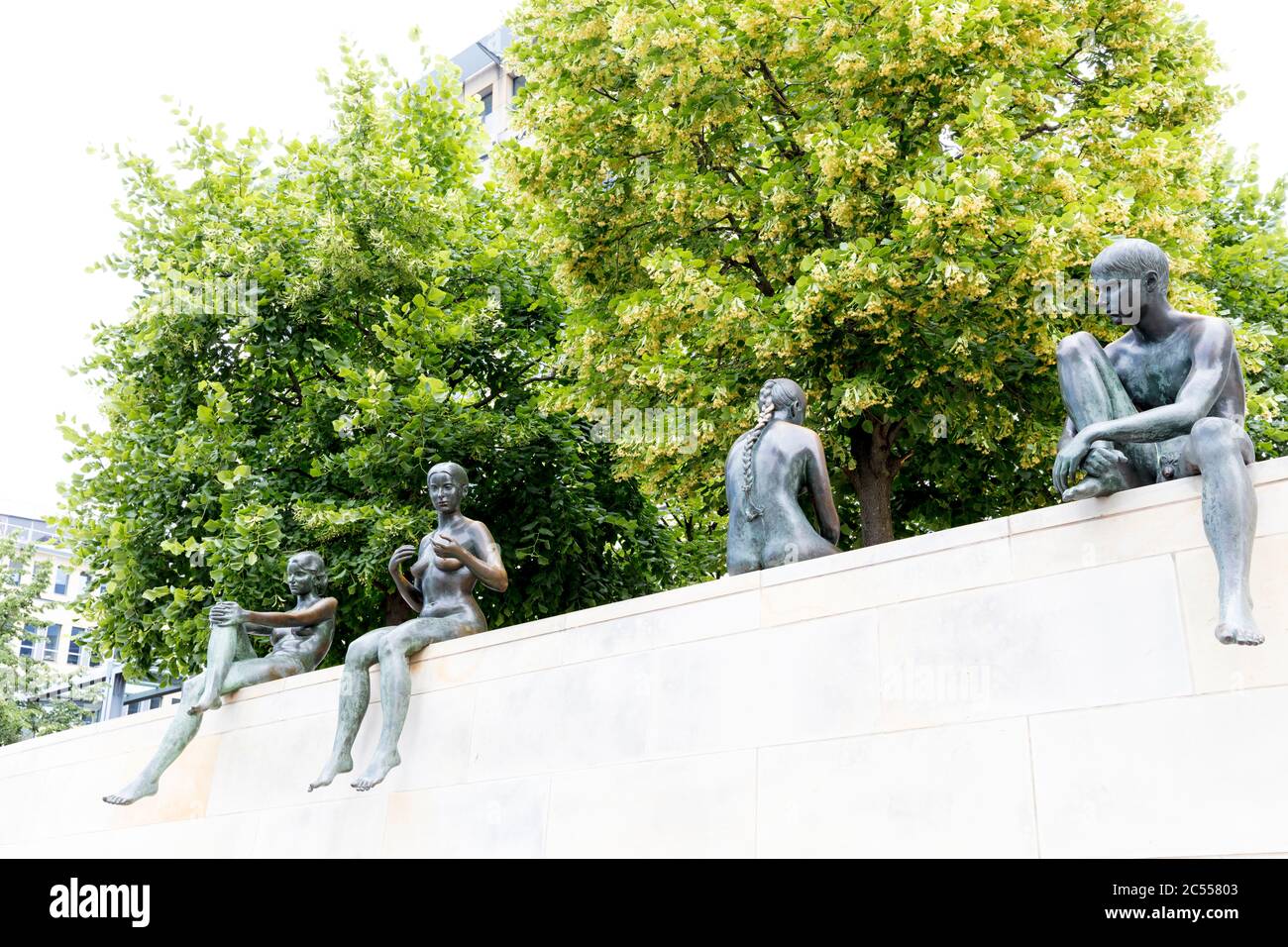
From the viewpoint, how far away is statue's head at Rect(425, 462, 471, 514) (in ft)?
33.8

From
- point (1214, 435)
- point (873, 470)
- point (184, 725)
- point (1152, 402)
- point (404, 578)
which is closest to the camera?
point (1214, 435)

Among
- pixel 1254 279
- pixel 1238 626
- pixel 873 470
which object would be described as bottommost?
pixel 1238 626

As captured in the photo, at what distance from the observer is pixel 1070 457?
662 centimetres

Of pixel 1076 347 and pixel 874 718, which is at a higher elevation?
pixel 1076 347

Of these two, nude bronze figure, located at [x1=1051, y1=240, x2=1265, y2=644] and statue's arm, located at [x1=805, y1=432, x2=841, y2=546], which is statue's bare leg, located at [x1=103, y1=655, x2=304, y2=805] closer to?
statue's arm, located at [x1=805, y1=432, x2=841, y2=546]

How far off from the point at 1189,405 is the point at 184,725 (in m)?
8.72

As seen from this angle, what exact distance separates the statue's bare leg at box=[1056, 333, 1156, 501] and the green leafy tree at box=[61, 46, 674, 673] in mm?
9545

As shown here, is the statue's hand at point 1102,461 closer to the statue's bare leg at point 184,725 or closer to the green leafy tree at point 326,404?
the statue's bare leg at point 184,725

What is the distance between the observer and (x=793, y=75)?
13.6 meters

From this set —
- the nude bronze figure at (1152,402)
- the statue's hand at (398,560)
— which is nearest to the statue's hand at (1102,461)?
the nude bronze figure at (1152,402)

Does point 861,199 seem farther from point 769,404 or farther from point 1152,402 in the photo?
point 1152,402

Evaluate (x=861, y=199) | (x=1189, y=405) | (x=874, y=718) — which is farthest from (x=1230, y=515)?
(x=861, y=199)

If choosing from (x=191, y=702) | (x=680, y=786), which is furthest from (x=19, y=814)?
(x=680, y=786)

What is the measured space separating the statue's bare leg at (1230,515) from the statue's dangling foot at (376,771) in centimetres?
581
